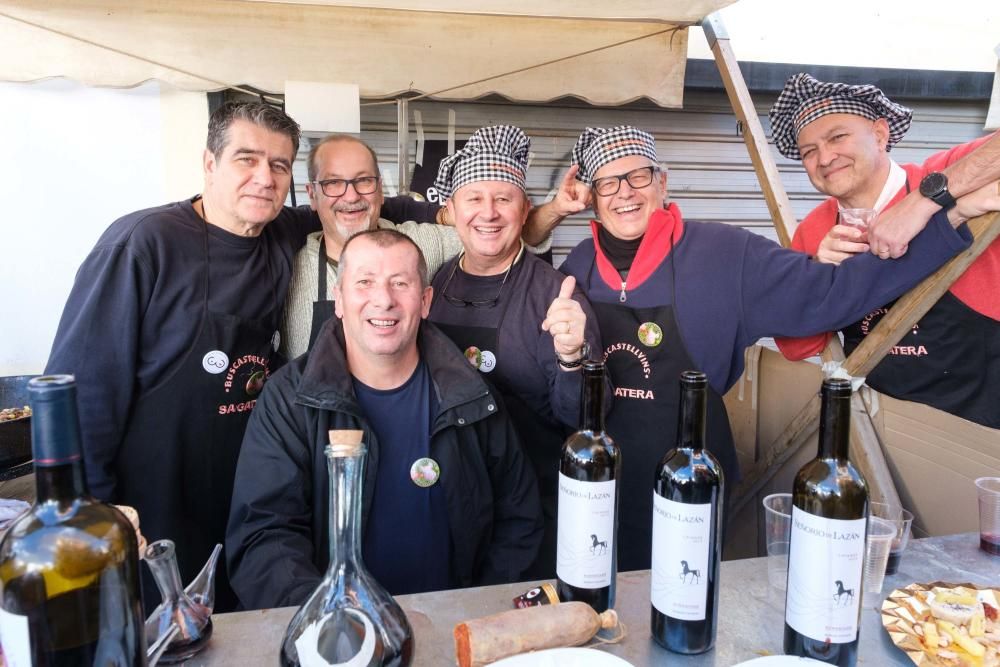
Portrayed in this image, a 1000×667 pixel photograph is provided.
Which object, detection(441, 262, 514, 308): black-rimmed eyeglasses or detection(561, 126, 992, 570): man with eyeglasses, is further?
detection(441, 262, 514, 308): black-rimmed eyeglasses

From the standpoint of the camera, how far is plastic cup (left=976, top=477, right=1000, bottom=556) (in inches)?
58.6

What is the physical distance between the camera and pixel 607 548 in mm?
1138

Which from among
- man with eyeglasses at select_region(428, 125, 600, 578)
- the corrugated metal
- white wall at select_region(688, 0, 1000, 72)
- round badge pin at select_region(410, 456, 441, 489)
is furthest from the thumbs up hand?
white wall at select_region(688, 0, 1000, 72)

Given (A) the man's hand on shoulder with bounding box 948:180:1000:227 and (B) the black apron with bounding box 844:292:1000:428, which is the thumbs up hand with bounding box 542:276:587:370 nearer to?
(A) the man's hand on shoulder with bounding box 948:180:1000:227

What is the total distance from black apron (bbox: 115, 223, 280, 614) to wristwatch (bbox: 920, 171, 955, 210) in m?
1.97

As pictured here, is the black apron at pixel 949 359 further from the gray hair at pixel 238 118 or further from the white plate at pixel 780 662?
the gray hair at pixel 238 118

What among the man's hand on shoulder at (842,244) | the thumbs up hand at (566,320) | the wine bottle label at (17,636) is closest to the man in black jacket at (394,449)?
the thumbs up hand at (566,320)

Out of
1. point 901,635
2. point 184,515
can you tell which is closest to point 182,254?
point 184,515

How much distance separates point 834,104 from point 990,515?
5.24 ft

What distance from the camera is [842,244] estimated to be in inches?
80.8

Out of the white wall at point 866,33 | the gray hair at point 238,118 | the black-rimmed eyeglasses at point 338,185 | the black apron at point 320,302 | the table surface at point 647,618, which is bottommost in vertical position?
the table surface at point 647,618

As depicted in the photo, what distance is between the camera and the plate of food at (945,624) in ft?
3.48

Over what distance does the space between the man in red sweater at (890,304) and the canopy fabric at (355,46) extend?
94 centimetres

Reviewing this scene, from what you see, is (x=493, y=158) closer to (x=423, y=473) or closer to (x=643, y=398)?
(x=643, y=398)
